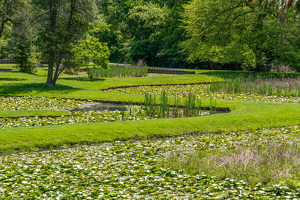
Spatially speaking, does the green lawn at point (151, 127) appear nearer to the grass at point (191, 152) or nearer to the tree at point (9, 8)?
the grass at point (191, 152)

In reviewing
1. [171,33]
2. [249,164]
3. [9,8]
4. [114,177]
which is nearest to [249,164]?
[249,164]

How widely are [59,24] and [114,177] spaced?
18831mm

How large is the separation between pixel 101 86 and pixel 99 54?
4.28 meters

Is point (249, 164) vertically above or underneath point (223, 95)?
underneath

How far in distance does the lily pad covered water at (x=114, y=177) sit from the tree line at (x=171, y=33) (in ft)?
50.1

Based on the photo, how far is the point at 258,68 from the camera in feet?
123

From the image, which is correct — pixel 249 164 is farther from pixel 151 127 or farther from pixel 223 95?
pixel 223 95

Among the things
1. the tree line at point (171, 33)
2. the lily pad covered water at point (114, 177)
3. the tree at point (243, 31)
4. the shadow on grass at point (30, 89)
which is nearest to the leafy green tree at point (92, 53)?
the tree line at point (171, 33)

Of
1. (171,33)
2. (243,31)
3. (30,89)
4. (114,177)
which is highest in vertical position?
(171,33)

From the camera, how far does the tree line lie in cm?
2531

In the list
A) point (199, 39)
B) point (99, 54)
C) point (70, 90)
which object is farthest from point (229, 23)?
point (70, 90)

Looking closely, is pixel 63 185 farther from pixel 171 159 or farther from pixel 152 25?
pixel 152 25

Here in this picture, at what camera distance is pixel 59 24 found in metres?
25.6

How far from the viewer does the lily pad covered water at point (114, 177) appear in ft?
26.1
